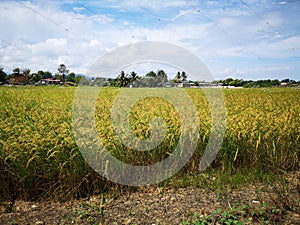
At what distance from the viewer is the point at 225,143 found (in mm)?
4156

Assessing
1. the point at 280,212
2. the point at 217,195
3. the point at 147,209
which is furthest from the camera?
the point at 217,195

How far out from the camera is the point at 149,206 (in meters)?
3.12

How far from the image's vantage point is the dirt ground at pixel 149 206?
112 inches

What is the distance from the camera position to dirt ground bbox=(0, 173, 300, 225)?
2.85 meters

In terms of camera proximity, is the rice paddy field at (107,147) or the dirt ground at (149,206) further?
the rice paddy field at (107,147)

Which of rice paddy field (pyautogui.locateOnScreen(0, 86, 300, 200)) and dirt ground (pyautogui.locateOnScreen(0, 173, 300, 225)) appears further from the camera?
rice paddy field (pyautogui.locateOnScreen(0, 86, 300, 200))

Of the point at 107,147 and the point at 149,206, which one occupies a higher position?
the point at 107,147

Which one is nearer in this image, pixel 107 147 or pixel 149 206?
pixel 149 206

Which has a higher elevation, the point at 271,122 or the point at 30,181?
the point at 271,122

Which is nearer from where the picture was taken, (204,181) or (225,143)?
(204,181)

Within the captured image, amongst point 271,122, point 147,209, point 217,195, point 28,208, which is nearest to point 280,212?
point 217,195

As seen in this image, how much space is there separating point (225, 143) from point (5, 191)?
2949 mm

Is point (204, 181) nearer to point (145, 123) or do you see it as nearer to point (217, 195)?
point (217, 195)

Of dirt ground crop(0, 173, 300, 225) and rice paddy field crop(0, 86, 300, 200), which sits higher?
rice paddy field crop(0, 86, 300, 200)
